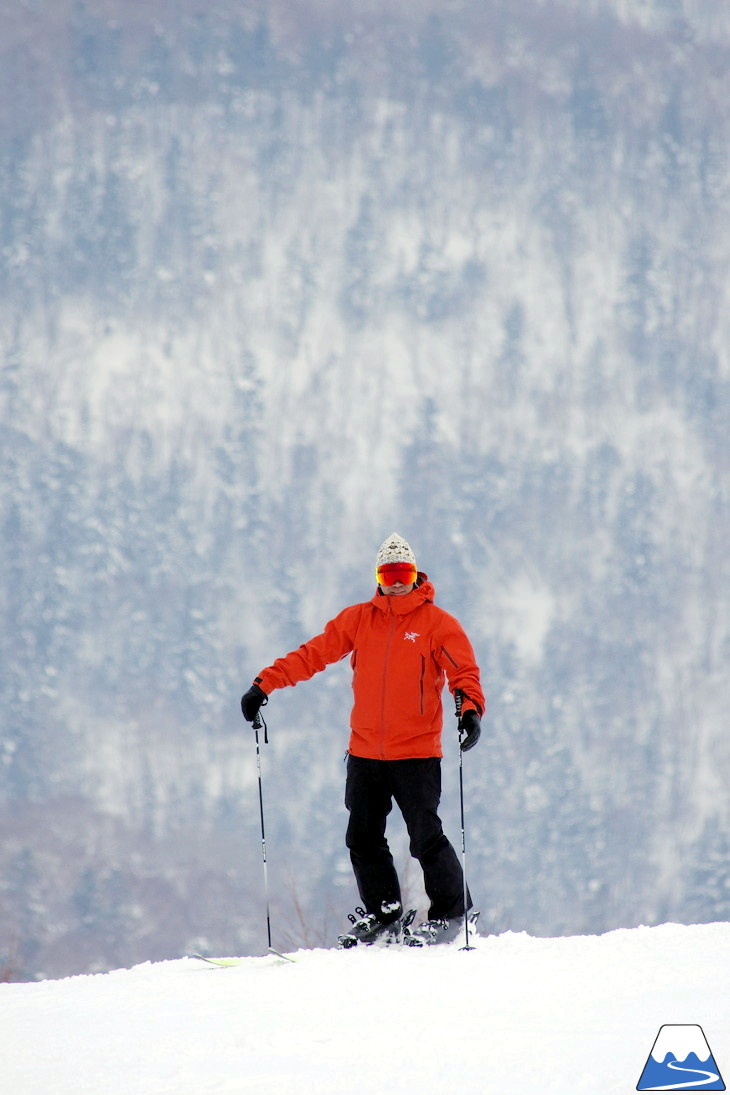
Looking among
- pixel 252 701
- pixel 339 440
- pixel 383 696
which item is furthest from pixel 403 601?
pixel 339 440

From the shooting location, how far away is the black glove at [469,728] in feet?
14.3

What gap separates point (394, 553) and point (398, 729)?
2.38ft

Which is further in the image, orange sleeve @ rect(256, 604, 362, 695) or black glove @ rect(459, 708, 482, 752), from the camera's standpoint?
orange sleeve @ rect(256, 604, 362, 695)

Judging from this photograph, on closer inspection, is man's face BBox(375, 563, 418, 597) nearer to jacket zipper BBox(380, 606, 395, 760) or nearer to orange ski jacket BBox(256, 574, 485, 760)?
orange ski jacket BBox(256, 574, 485, 760)

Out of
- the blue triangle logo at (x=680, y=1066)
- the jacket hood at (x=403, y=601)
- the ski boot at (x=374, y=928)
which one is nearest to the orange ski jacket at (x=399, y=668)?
the jacket hood at (x=403, y=601)

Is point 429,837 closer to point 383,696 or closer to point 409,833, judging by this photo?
point 409,833

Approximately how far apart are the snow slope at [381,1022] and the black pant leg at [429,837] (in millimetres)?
489

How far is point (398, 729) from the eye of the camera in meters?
4.43

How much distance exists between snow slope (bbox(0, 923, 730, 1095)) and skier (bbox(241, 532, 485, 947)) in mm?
550

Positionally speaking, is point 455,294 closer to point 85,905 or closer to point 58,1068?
point 85,905

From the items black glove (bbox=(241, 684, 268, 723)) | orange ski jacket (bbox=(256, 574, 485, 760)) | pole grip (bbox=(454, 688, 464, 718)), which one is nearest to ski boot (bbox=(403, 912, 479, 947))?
orange ski jacket (bbox=(256, 574, 485, 760))

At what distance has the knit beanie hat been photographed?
183 inches

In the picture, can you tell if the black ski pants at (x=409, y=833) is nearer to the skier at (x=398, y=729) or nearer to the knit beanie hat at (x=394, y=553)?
the skier at (x=398, y=729)

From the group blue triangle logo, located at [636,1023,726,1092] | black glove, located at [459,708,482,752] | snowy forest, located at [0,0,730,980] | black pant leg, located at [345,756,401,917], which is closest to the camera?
blue triangle logo, located at [636,1023,726,1092]
